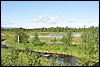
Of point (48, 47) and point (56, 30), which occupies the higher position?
point (48, 47)

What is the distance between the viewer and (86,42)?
10.4m

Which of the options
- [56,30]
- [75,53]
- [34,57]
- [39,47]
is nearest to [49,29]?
[56,30]

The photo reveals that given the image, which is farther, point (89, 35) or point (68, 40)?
point (68, 40)

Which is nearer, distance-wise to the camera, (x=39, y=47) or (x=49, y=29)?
(x=39, y=47)

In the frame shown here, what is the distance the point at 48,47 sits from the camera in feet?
37.6

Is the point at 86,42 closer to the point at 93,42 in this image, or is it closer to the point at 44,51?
the point at 93,42

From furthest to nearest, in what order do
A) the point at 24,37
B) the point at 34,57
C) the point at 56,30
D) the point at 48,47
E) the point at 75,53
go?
the point at 56,30
the point at 24,37
the point at 48,47
the point at 75,53
the point at 34,57

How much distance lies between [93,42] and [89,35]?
0.52 metres

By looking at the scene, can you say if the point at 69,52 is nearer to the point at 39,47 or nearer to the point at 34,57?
the point at 39,47

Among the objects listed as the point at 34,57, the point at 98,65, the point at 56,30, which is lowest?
the point at 56,30

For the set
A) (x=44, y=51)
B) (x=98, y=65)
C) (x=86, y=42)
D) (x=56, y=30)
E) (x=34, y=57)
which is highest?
(x=98, y=65)

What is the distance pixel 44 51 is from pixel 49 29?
56.5ft

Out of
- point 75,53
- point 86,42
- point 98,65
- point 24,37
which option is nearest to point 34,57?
point 98,65

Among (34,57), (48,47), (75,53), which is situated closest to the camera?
(34,57)
